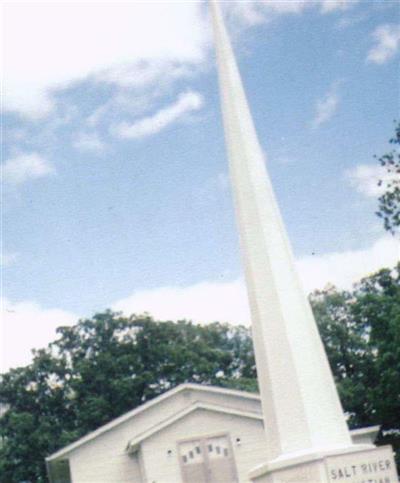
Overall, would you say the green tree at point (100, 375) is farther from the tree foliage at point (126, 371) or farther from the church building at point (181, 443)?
the church building at point (181, 443)

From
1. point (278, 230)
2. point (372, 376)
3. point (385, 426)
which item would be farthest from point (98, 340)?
point (278, 230)

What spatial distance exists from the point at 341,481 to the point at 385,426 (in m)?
31.7

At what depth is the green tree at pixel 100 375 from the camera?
143 feet

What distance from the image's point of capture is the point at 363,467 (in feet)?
14.8

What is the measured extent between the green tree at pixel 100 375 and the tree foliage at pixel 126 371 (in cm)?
6

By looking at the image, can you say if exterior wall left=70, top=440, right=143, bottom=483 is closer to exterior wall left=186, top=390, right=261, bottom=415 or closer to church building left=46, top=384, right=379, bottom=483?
church building left=46, top=384, right=379, bottom=483

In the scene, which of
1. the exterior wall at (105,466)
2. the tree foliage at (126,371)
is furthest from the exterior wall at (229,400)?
the tree foliage at (126,371)

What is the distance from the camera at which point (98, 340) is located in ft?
170

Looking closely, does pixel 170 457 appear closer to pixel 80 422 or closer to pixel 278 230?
pixel 278 230

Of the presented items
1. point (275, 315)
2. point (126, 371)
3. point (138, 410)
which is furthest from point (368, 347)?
point (275, 315)

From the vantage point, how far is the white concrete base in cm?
448

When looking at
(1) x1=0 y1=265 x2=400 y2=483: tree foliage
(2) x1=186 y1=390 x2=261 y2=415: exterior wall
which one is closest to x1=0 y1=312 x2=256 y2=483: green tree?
(1) x1=0 y1=265 x2=400 y2=483: tree foliage

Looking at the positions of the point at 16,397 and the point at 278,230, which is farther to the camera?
the point at 16,397

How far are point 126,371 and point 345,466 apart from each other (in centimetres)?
4546
